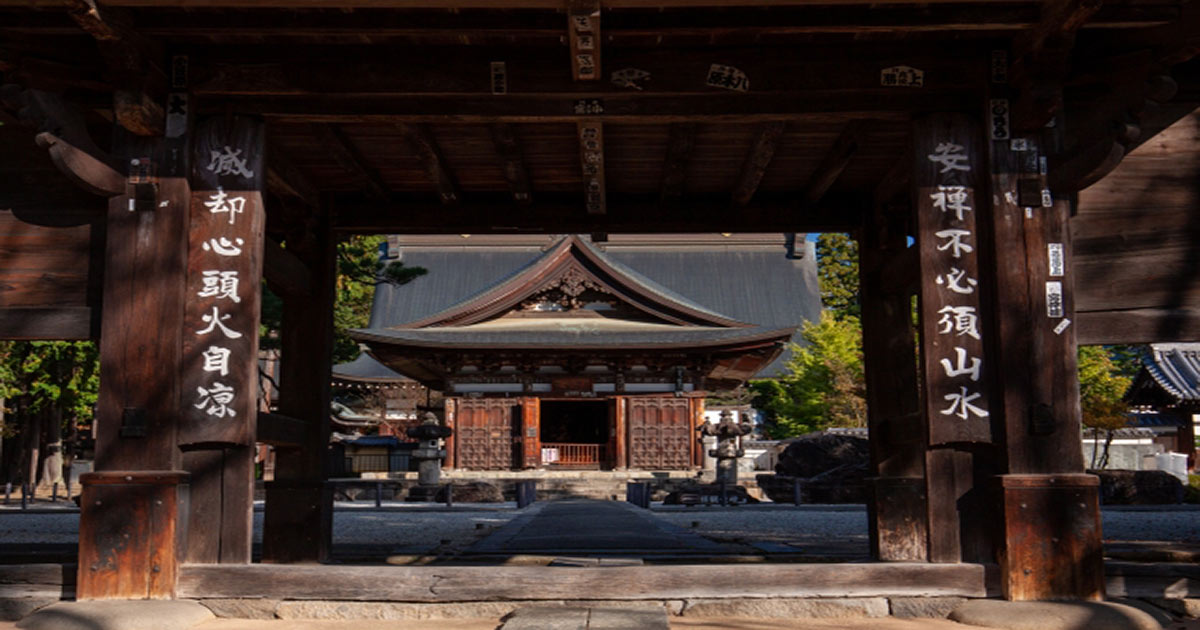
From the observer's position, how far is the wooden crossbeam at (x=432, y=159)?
245 inches

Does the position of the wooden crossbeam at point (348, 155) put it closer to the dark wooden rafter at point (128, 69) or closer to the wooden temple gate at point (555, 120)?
the wooden temple gate at point (555, 120)

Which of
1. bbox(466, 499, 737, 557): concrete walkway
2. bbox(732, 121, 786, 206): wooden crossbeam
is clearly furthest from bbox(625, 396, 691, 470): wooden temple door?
bbox(732, 121, 786, 206): wooden crossbeam

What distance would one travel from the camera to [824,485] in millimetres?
20250

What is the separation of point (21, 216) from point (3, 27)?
1339 millimetres

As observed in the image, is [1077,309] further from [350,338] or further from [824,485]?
[350,338]

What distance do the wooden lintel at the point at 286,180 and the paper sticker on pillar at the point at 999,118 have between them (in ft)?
14.7

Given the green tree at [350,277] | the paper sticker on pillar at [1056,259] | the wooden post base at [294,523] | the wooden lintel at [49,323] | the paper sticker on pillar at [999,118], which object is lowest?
the wooden post base at [294,523]

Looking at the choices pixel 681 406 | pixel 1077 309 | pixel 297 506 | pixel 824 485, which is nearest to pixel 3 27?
pixel 297 506

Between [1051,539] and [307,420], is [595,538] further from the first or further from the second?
[1051,539]

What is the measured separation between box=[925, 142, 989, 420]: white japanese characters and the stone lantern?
750 inches

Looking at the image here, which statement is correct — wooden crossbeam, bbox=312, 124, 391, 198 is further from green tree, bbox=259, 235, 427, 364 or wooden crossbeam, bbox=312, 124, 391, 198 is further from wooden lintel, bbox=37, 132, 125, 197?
green tree, bbox=259, 235, 427, 364

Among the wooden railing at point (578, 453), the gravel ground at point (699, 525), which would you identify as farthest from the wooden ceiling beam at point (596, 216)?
the wooden railing at point (578, 453)

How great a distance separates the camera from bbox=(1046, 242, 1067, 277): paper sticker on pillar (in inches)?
206

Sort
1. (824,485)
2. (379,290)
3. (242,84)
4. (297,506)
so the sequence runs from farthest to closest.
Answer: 1. (379,290)
2. (824,485)
3. (297,506)
4. (242,84)
